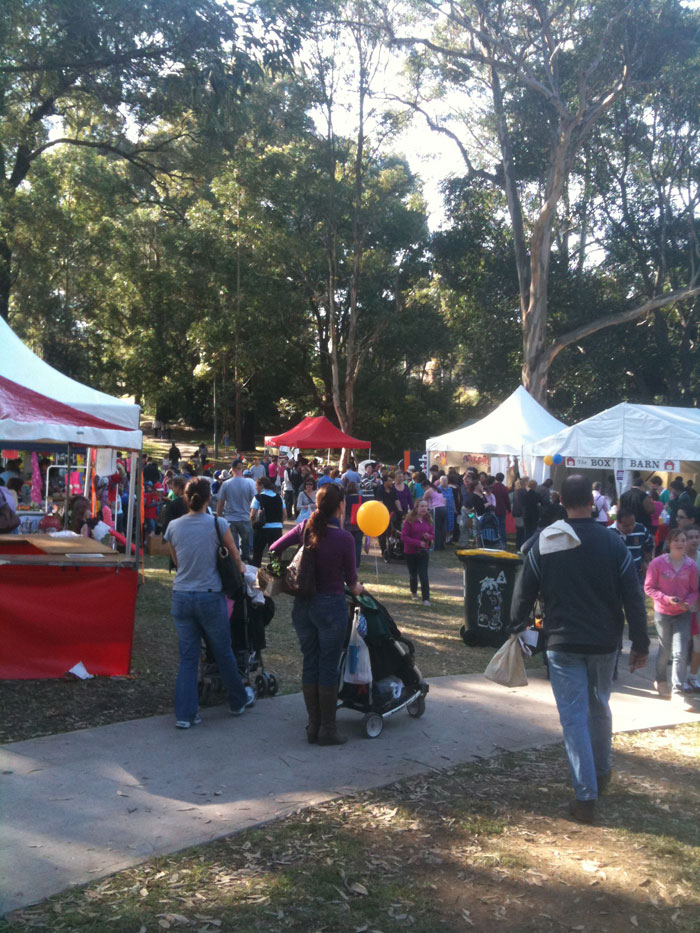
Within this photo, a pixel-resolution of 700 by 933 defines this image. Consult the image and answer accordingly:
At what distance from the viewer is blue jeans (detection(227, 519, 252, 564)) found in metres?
13.1

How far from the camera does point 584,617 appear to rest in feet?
15.8

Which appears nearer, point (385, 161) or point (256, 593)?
point (256, 593)

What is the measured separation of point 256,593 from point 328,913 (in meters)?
3.54

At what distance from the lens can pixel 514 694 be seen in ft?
26.5

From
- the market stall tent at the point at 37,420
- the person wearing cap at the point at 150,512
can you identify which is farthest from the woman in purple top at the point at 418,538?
the person wearing cap at the point at 150,512

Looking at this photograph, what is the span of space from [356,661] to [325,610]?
58 cm

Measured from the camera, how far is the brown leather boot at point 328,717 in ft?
19.9

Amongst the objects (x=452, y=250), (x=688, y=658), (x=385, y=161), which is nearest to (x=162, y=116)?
(x=688, y=658)

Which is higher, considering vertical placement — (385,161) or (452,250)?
(385,161)

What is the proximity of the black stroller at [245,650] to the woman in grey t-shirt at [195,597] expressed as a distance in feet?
2.08

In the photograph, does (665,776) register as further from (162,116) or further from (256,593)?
(162,116)

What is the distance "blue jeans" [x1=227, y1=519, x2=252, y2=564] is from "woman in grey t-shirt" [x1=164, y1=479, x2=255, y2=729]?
258 inches

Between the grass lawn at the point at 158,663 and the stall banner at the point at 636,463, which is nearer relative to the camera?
the grass lawn at the point at 158,663

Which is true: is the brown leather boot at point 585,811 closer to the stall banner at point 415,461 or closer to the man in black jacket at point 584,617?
the man in black jacket at point 584,617
